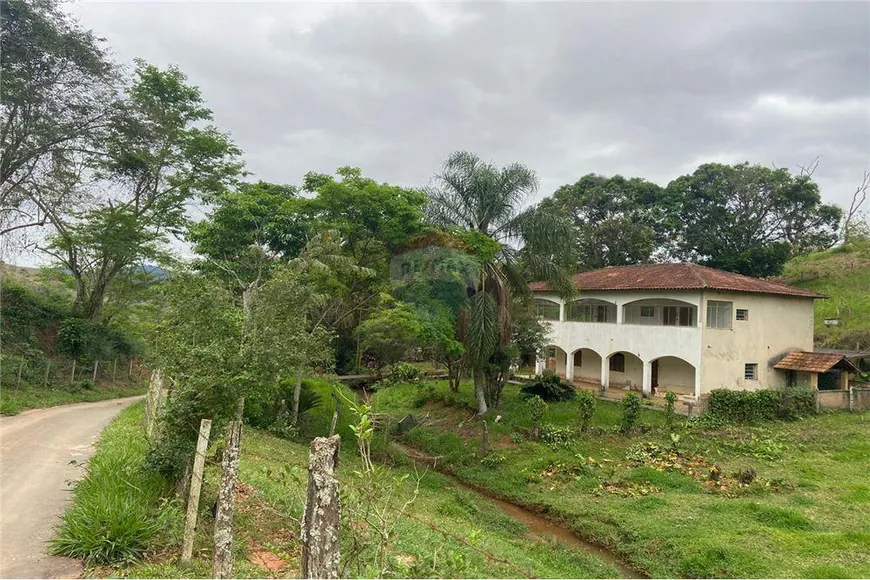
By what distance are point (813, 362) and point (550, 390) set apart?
1125 centimetres

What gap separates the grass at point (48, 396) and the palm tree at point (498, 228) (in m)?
13.6

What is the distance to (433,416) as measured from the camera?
2178 centimetres

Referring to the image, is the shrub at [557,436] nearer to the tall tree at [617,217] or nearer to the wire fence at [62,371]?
the wire fence at [62,371]

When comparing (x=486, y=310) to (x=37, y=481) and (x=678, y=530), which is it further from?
(x=37, y=481)

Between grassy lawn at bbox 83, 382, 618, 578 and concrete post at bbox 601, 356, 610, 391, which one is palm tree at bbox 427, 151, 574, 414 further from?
concrete post at bbox 601, 356, 610, 391

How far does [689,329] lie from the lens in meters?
22.6

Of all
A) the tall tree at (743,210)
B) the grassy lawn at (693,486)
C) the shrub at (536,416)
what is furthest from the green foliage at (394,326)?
the tall tree at (743,210)

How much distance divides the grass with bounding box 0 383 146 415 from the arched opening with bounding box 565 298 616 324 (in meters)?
21.6

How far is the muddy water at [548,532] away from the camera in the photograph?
1048 centimetres

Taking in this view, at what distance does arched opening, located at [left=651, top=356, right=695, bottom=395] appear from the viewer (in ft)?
80.3

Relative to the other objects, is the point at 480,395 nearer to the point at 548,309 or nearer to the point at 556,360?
the point at 548,309

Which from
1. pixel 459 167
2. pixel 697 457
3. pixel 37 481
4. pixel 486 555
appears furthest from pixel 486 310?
pixel 37 481

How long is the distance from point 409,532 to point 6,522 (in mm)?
5313

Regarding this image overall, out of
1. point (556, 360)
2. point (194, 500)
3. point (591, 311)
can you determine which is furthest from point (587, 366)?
point (194, 500)
